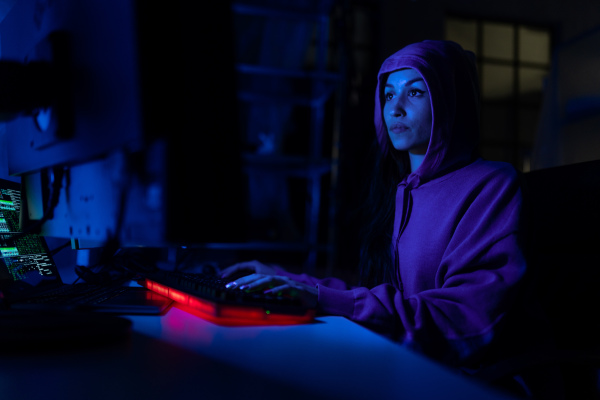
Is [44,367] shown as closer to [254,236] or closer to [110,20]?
[110,20]

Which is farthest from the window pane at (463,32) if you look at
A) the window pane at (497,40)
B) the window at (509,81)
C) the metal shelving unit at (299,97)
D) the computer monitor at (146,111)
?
the computer monitor at (146,111)

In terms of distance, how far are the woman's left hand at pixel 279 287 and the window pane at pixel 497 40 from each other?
3921 millimetres

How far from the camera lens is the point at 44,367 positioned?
0.40m

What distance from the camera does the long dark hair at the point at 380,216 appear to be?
45.4 inches

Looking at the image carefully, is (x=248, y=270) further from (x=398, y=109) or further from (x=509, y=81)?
(x=509, y=81)

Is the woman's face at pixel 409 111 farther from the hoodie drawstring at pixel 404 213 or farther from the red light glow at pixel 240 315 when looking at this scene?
the red light glow at pixel 240 315

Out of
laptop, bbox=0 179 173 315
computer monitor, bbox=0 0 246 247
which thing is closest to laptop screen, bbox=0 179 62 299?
laptop, bbox=0 179 173 315

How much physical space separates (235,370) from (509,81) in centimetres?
434

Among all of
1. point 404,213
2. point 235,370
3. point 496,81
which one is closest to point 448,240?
point 404,213

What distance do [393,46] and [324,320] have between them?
10.9 feet

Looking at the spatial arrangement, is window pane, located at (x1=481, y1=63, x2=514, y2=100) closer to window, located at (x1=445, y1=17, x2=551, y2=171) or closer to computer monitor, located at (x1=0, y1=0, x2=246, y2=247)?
window, located at (x1=445, y1=17, x2=551, y2=171)

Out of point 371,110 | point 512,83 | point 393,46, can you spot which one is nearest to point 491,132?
point 512,83

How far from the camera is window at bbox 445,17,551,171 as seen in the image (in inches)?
159

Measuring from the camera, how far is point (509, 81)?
163 inches
